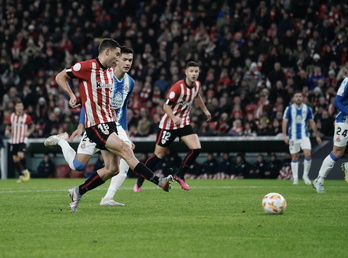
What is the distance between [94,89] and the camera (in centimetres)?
931

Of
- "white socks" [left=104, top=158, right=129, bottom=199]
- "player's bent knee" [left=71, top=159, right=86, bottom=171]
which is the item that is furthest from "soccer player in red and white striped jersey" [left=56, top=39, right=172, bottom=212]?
"white socks" [left=104, top=158, right=129, bottom=199]

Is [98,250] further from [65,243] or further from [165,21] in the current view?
[165,21]

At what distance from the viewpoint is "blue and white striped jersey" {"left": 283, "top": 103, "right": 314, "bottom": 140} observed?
17.6m

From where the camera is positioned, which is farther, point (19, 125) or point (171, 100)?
point (19, 125)

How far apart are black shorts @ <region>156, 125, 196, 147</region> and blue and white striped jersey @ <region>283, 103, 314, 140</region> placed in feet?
12.7

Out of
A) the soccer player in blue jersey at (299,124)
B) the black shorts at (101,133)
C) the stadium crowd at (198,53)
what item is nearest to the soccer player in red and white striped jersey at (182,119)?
the soccer player in blue jersey at (299,124)

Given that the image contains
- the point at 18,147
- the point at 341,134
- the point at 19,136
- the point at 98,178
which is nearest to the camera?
the point at 98,178

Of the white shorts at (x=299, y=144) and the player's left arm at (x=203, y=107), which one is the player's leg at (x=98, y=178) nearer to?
the player's left arm at (x=203, y=107)

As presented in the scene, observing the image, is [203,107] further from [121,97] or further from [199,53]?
[199,53]

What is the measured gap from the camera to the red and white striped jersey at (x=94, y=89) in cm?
927

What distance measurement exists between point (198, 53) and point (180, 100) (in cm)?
1020

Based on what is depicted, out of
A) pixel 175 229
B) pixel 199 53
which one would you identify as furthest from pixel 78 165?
pixel 199 53

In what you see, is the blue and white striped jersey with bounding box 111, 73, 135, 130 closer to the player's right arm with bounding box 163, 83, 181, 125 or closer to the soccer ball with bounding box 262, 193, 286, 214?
the player's right arm with bounding box 163, 83, 181, 125

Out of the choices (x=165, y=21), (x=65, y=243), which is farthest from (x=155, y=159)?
(x=165, y=21)
